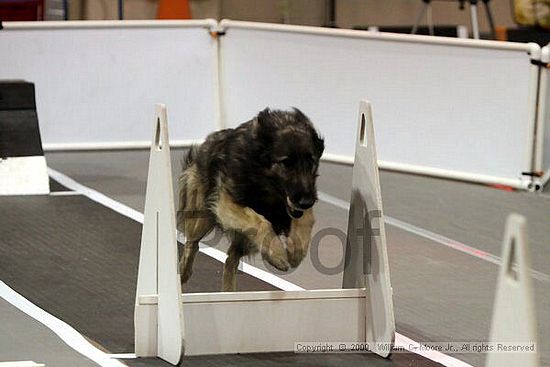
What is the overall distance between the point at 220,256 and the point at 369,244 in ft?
6.06

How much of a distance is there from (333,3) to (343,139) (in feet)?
20.9

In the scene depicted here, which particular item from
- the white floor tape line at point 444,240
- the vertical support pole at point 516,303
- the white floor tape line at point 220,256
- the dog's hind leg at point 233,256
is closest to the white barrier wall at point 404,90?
the white floor tape line at point 444,240

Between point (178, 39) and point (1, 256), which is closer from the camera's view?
point (1, 256)

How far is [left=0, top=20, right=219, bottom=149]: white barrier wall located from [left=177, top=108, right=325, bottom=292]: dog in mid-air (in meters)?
5.04

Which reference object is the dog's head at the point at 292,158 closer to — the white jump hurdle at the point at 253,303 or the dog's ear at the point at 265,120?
the dog's ear at the point at 265,120

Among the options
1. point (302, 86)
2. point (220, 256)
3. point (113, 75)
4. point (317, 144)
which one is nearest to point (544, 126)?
point (302, 86)

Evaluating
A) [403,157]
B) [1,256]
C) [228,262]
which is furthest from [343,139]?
[228,262]

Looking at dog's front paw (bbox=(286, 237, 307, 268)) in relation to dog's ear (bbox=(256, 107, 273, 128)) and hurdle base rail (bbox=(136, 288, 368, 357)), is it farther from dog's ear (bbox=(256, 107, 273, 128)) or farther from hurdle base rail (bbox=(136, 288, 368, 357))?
dog's ear (bbox=(256, 107, 273, 128))

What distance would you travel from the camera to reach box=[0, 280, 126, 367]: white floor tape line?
498cm

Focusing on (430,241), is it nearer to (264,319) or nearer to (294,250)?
(264,319)

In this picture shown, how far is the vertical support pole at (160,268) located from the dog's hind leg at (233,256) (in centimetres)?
32

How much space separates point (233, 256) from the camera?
5.32 m

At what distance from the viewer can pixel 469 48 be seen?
8.90 metres

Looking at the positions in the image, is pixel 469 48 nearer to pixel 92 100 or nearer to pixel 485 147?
pixel 485 147
